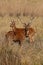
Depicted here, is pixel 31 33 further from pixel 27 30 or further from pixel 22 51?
pixel 22 51

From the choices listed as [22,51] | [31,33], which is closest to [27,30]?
[31,33]

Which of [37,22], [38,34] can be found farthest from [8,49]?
[37,22]

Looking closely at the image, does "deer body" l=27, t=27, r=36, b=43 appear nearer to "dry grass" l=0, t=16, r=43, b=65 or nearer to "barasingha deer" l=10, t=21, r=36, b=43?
"barasingha deer" l=10, t=21, r=36, b=43

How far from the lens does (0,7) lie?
1753 centimetres

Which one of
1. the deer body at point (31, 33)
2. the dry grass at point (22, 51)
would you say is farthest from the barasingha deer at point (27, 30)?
the dry grass at point (22, 51)

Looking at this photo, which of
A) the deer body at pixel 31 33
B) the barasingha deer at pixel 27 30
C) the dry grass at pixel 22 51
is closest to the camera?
the dry grass at pixel 22 51

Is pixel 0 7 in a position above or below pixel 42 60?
above

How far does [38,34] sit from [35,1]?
7301 millimetres

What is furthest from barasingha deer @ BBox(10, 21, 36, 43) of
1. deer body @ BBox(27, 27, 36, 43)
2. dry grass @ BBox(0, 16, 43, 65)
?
dry grass @ BBox(0, 16, 43, 65)

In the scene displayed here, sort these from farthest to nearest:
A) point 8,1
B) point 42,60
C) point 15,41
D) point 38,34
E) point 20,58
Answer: point 8,1
point 38,34
point 15,41
point 42,60
point 20,58

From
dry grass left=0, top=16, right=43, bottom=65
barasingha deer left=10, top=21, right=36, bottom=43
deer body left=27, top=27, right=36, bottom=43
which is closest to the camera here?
dry grass left=0, top=16, right=43, bottom=65

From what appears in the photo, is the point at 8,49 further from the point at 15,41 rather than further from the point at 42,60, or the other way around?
the point at 15,41

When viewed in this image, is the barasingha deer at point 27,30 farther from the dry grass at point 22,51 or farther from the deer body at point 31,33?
the dry grass at point 22,51

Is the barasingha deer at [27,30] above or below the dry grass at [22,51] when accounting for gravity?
above
